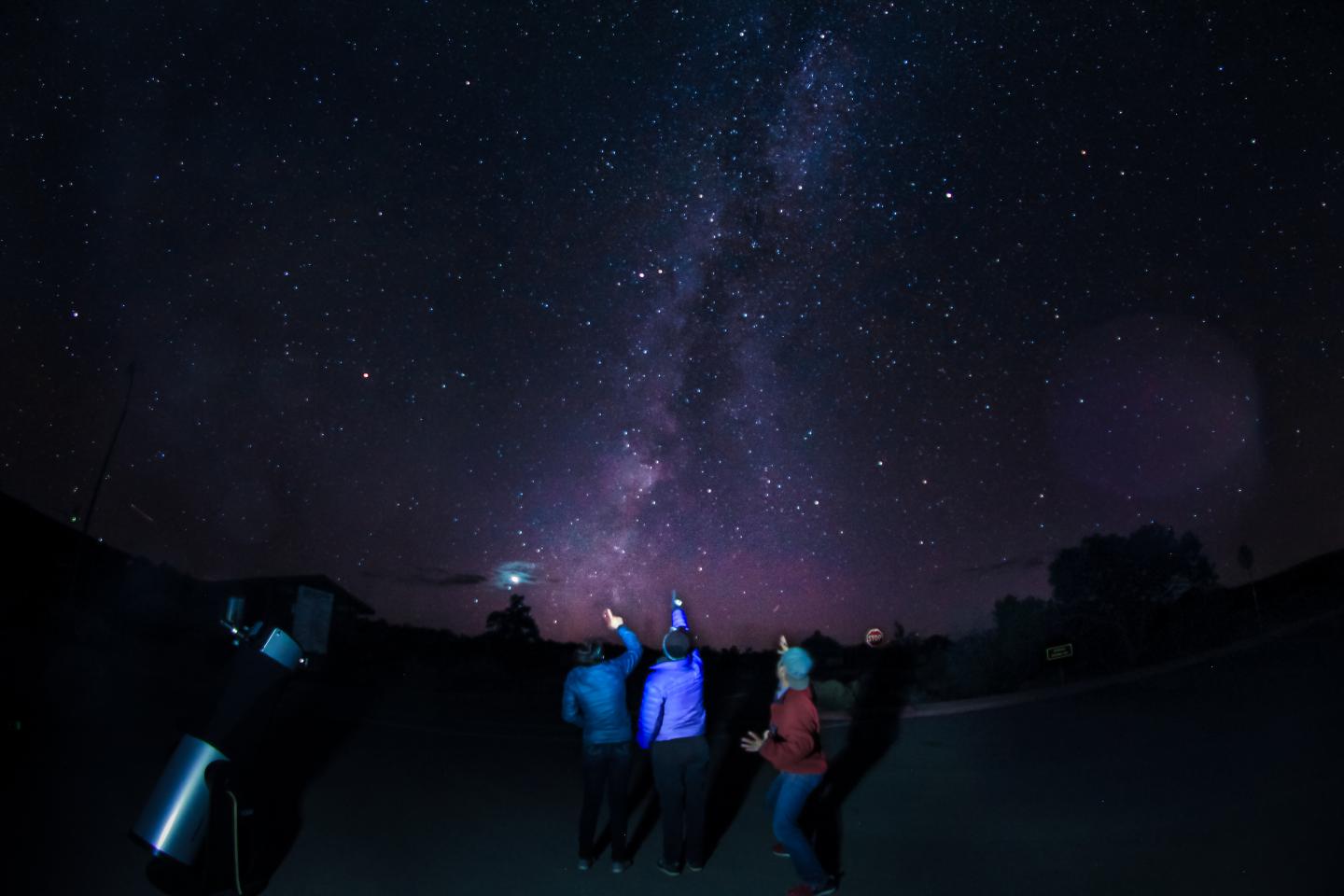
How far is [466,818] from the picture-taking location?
22.8ft

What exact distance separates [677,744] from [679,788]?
1.21 feet

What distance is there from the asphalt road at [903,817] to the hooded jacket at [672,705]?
98 centimetres

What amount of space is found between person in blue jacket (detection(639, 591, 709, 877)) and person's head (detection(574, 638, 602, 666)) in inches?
16.0

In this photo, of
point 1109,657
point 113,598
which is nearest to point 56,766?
point 1109,657

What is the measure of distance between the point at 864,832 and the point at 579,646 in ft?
10.1

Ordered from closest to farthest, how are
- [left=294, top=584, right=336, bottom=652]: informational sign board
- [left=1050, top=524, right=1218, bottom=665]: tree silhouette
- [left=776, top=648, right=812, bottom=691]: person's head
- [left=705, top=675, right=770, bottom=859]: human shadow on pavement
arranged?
1. [left=776, top=648, right=812, bottom=691]: person's head
2. [left=705, top=675, right=770, bottom=859]: human shadow on pavement
3. [left=294, top=584, right=336, bottom=652]: informational sign board
4. [left=1050, top=524, right=1218, bottom=665]: tree silhouette

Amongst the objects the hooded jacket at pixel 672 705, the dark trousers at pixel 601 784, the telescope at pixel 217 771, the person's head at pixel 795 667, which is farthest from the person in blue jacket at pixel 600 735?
the telescope at pixel 217 771

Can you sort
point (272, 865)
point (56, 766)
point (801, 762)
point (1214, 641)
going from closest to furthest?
1. point (801, 762)
2. point (272, 865)
3. point (56, 766)
4. point (1214, 641)

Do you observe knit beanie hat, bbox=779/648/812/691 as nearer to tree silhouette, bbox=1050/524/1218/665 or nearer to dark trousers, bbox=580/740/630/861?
dark trousers, bbox=580/740/630/861

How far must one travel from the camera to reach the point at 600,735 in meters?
5.47

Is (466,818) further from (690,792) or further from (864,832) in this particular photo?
(864,832)

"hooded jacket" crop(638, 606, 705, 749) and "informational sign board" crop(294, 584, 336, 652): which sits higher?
"informational sign board" crop(294, 584, 336, 652)

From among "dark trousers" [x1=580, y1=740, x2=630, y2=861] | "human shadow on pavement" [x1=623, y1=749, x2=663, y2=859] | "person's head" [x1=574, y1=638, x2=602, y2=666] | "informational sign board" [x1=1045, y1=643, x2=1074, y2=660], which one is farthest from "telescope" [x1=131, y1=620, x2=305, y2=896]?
"informational sign board" [x1=1045, y1=643, x2=1074, y2=660]

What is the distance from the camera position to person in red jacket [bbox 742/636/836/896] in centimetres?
471
